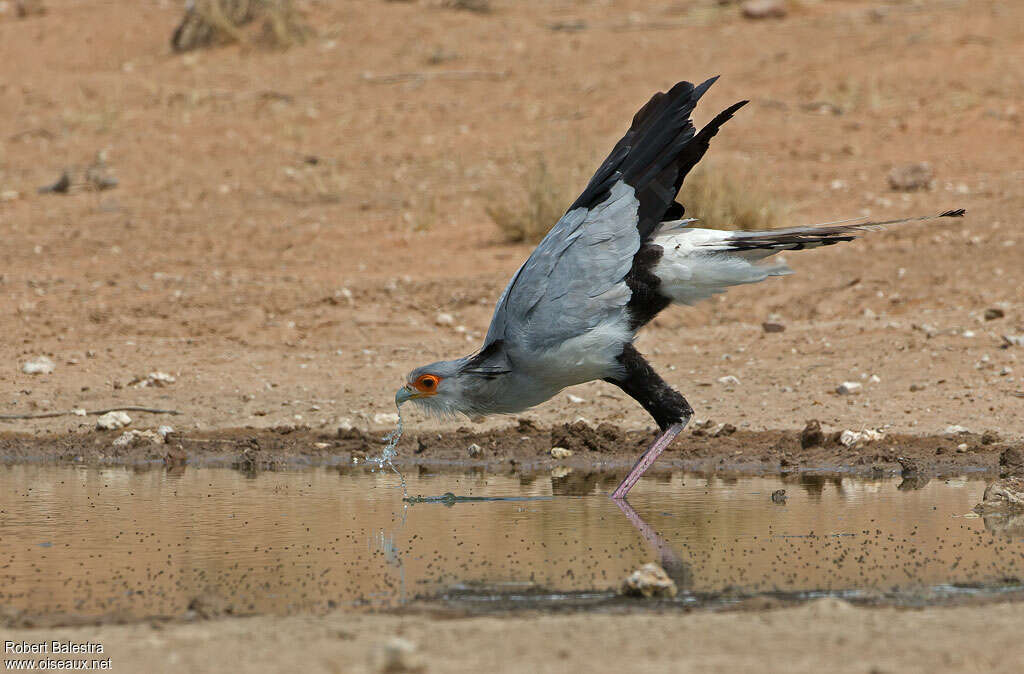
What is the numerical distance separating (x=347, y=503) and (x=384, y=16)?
13.5 metres

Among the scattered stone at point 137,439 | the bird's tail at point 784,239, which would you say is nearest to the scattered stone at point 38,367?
the scattered stone at point 137,439

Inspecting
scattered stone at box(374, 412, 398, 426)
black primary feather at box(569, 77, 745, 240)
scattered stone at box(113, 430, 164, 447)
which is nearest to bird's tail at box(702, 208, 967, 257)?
black primary feather at box(569, 77, 745, 240)

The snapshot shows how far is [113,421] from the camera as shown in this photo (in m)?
8.43

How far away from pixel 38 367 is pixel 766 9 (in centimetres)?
1171

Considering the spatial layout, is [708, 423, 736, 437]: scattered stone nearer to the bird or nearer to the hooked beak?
the bird

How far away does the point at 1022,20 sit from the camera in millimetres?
16500

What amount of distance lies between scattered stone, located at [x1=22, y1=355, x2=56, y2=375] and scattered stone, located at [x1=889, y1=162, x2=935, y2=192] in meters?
7.73

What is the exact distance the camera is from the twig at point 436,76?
667 inches

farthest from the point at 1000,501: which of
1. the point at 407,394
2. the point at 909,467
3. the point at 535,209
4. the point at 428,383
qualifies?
the point at 535,209

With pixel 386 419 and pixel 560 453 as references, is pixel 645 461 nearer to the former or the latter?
pixel 560 453

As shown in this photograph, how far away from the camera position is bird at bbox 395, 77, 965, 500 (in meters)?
6.29

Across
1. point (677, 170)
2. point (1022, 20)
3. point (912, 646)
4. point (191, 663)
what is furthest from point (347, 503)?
point (1022, 20)

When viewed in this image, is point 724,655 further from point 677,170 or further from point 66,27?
point 66,27

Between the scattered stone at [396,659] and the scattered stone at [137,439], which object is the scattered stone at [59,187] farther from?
the scattered stone at [396,659]
